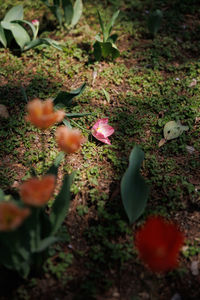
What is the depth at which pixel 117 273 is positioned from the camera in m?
1.54

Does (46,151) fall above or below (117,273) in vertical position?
above

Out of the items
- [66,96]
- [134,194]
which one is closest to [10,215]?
[134,194]

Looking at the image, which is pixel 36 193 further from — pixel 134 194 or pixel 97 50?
pixel 97 50

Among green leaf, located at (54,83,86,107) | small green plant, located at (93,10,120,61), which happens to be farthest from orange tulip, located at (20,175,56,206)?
small green plant, located at (93,10,120,61)

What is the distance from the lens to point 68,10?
291cm

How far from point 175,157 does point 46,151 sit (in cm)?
93

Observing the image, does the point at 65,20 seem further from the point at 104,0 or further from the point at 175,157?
the point at 175,157

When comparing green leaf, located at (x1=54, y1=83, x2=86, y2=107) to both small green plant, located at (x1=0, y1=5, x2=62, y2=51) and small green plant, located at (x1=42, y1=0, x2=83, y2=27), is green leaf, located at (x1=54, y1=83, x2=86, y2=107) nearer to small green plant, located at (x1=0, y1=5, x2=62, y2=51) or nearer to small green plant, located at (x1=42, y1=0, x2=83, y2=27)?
small green plant, located at (x1=0, y1=5, x2=62, y2=51)

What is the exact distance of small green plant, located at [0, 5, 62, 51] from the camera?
2.61m

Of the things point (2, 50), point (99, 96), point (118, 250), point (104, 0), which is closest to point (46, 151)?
point (99, 96)

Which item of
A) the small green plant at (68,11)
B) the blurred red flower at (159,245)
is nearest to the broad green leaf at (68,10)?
the small green plant at (68,11)

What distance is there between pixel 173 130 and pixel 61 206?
115 cm

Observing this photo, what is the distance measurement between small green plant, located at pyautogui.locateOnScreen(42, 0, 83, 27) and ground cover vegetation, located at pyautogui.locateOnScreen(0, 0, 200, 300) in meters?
0.02

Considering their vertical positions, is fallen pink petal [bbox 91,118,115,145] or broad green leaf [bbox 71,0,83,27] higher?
broad green leaf [bbox 71,0,83,27]
